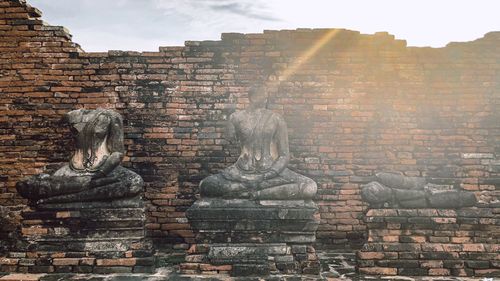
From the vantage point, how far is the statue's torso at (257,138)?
17.3ft

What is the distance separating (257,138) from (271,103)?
0.97m

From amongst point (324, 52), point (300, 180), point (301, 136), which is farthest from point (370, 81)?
point (300, 180)

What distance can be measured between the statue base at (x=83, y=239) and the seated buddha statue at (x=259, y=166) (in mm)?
997

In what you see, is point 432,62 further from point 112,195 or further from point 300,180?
point 112,195

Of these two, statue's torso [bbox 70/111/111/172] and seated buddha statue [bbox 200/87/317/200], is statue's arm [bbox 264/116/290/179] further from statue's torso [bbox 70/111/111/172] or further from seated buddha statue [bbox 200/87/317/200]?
statue's torso [bbox 70/111/111/172]

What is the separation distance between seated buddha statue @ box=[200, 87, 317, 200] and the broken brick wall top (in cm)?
67

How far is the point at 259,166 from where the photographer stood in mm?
5211

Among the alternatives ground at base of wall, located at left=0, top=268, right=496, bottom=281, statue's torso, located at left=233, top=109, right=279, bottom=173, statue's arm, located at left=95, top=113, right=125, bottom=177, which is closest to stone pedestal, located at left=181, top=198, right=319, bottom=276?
ground at base of wall, located at left=0, top=268, right=496, bottom=281

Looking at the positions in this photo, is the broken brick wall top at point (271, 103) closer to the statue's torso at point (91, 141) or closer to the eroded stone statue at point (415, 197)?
the statue's torso at point (91, 141)

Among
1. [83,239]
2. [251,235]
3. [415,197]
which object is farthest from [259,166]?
[83,239]

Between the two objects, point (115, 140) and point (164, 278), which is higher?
point (115, 140)

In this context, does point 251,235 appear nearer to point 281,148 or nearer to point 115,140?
point 281,148

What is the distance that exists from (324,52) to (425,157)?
Result: 2.28 meters

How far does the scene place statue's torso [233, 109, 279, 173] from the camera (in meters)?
5.27
